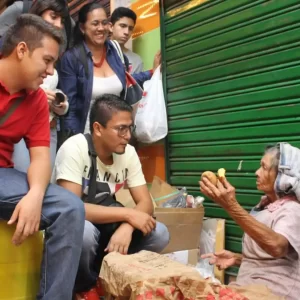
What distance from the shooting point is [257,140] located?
366 centimetres

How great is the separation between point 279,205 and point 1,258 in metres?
1.44

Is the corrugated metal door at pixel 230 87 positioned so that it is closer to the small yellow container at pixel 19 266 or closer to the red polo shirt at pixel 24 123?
the red polo shirt at pixel 24 123

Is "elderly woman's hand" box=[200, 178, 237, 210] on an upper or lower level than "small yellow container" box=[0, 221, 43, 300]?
upper

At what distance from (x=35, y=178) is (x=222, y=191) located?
0.92 meters

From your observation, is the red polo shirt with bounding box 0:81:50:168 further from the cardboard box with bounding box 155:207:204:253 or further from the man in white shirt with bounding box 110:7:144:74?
the man in white shirt with bounding box 110:7:144:74

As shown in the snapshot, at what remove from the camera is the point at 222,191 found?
2.33m

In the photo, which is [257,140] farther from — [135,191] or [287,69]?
[135,191]

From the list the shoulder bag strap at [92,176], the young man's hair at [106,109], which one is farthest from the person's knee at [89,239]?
the young man's hair at [106,109]

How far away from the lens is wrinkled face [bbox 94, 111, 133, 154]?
9.34 ft

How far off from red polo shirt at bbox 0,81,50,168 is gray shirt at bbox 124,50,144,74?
8.17ft

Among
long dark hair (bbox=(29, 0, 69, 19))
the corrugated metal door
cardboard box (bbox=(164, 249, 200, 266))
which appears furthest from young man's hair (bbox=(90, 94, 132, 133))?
cardboard box (bbox=(164, 249, 200, 266))

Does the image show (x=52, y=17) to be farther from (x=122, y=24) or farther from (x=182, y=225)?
(x=182, y=225)

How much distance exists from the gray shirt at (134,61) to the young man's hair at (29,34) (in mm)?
2550

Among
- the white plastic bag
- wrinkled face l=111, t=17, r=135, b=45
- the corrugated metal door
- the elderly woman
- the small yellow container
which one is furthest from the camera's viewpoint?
wrinkled face l=111, t=17, r=135, b=45
